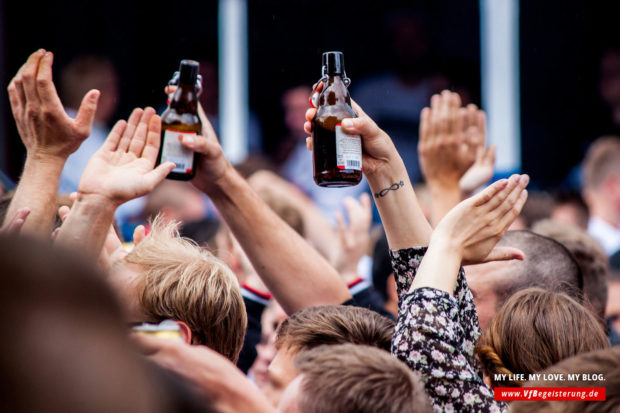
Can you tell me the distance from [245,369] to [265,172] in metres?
2.10

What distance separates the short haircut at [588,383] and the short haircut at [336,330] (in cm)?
59

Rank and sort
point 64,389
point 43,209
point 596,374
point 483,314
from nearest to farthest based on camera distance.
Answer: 1. point 64,389
2. point 596,374
3. point 43,209
4. point 483,314

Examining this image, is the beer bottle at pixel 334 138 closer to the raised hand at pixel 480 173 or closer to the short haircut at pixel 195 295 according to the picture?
the short haircut at pixel 195 295

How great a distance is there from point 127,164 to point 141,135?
116mm

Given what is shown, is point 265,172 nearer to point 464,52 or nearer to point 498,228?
point 498,228

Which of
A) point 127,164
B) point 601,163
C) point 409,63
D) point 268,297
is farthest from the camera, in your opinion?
point 409,63

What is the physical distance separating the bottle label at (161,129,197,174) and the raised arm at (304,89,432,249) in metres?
0.37

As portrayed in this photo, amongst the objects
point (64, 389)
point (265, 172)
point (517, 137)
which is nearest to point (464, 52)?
point (517, 137)

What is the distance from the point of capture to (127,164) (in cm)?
192

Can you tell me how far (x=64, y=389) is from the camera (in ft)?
1.91

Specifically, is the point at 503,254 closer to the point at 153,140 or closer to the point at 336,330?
the point at 336,330

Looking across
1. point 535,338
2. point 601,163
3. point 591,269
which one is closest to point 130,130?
point 535,338

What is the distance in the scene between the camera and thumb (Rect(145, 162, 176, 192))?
185 cm

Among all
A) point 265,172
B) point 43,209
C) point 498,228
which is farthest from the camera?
point 265,172
